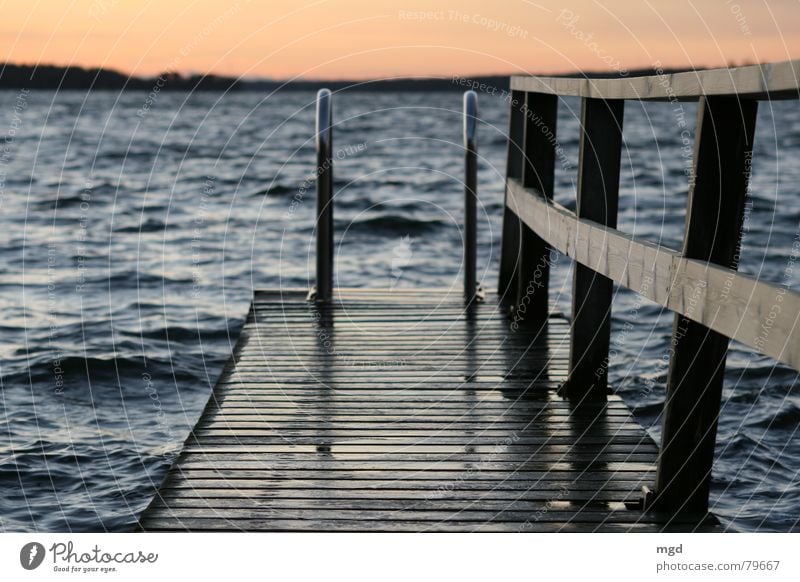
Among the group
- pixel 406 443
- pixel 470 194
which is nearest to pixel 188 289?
pixel 470 194

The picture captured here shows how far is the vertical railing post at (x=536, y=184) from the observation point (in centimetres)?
713

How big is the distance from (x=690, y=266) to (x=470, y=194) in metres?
4.56

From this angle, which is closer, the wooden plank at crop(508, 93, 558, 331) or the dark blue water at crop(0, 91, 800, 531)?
the dark blue water at crop(0, 91, 800, 531)

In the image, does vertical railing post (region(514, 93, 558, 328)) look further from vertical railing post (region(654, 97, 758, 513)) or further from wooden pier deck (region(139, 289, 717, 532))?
vertical railing post (region(654, 97, 758, 513))

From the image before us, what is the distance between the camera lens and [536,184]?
24.1 feet

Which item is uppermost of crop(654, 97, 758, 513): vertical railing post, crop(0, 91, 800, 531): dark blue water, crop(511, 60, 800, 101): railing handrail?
crop(511, 60, 800, 101): railing handrail

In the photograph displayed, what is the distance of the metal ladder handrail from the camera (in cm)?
809

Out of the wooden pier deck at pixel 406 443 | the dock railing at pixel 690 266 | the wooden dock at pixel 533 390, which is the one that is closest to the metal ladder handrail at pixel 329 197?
the wooden dock at pixel 533 390

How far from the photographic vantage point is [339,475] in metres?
4.49

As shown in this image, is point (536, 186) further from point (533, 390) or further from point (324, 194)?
point (533, 390)

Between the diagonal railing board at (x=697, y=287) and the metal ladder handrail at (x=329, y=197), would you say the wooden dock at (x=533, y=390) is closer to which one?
the diagonal railing board at (x=697, y=287)
